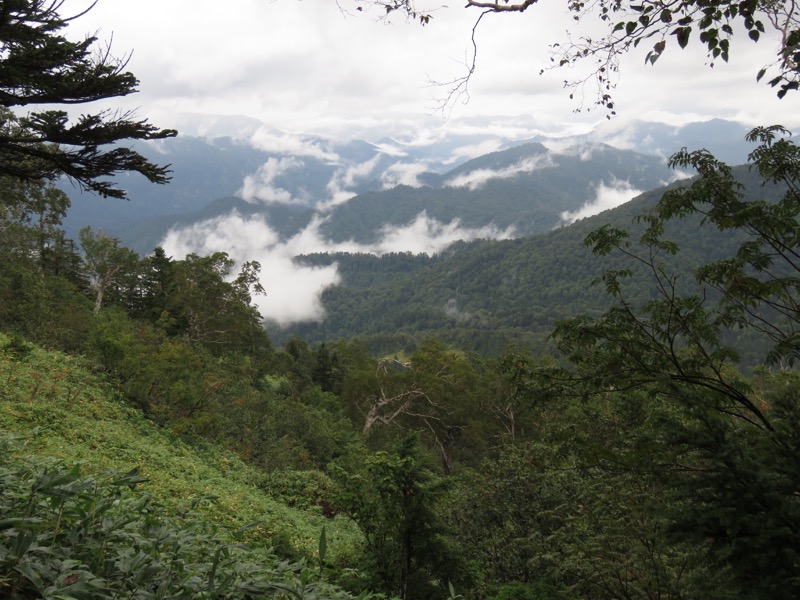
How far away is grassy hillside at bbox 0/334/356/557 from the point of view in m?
7.63

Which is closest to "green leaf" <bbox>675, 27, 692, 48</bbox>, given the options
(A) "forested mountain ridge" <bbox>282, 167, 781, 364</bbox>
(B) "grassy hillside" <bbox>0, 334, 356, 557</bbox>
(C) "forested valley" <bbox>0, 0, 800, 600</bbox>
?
→ (C) "forested valley" <bbox>0, 0, 800, 600</bbox>

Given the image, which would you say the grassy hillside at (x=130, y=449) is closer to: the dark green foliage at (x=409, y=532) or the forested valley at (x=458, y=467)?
the forested valley at (x=458, y=467)

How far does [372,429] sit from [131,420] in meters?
16.0

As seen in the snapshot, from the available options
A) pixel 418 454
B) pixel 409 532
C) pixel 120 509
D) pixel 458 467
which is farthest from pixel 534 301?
pixel 120 509

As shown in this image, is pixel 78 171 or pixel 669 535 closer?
pixel 669 535

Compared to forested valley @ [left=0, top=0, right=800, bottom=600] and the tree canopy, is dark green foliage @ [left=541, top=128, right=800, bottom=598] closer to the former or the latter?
forested valley @ [left=0, top=0, right=800, bottom=600]

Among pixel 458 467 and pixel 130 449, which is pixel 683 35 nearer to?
pixel 130 449

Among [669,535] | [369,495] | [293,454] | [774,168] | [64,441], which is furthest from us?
[293,454]

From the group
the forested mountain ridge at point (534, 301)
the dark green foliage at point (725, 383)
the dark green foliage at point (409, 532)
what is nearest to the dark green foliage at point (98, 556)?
the dark green foliage at point (725, 383)

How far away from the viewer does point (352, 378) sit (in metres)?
28.2

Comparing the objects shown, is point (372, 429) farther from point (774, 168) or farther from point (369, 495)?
point (774, 168)

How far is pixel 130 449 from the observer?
9.65 m

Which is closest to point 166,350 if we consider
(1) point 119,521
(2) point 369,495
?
(2) point 369,495

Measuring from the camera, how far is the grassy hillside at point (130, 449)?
763 cm
